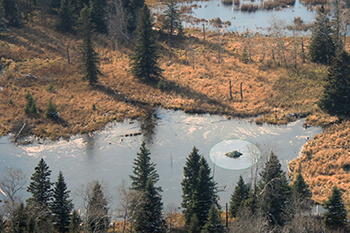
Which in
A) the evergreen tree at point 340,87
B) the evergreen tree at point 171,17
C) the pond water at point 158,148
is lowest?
the pond water at point 158,148

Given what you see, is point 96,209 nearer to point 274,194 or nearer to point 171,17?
point 274,194

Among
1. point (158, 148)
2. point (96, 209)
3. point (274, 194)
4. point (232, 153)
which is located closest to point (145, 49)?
point (158, 148)

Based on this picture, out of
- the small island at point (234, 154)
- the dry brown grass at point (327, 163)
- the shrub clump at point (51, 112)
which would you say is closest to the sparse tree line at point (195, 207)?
the dry brown grass at point (327, 163)

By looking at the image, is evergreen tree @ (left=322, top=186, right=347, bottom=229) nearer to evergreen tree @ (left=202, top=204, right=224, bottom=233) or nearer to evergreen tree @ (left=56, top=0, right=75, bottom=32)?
evergreen tree @ (left=202, top=204, right=224, bottom=233)

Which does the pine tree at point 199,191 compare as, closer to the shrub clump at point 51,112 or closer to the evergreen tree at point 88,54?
the shrub clump at point 51,112

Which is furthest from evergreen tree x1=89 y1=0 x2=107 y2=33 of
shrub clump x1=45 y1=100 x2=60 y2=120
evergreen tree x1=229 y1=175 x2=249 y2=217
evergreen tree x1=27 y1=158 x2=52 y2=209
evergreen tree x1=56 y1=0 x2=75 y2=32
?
evergreen tree x1=229 y1=175 x2=249 y2=217

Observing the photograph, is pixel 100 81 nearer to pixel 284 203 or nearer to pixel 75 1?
pixel 75 1
